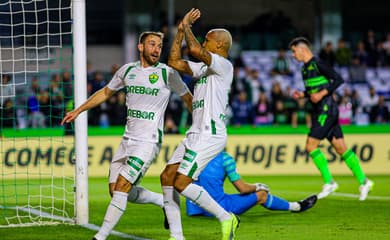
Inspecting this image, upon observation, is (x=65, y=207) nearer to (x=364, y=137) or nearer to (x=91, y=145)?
(x=91, y=145)

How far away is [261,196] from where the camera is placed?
34.7 feet

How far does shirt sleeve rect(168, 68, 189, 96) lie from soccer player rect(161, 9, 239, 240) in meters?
0.52

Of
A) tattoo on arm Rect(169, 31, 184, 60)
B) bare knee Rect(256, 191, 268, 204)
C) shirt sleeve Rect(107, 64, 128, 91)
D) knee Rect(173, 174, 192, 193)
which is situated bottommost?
bare knee Rect(256, 191, 268, 204)

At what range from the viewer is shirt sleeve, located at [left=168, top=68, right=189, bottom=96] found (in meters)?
9.09

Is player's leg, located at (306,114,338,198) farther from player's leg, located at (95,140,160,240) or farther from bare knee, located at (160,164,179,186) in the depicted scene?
bare knee, located at (160,164,179,186)

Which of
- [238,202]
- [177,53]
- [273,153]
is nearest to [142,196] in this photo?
[238,202]

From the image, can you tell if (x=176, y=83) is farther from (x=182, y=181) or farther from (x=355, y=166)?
(x=355, y=166)

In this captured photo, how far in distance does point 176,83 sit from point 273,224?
7.33 feet

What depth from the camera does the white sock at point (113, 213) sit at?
8.38 meters

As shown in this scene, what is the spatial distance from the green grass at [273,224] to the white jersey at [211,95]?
133 cm

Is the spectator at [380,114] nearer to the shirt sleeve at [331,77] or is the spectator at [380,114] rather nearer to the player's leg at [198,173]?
the shirt sleeve at [331,77]

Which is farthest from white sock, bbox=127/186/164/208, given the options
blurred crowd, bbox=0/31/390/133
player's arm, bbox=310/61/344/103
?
blurred crowd, bbox=0/31/390/133

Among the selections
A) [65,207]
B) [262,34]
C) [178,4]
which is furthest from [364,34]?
[65,207]

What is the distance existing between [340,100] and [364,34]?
9426 millimetres
